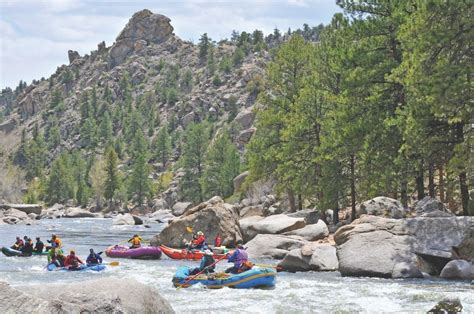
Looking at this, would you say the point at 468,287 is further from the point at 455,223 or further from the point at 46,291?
the point at 46,291

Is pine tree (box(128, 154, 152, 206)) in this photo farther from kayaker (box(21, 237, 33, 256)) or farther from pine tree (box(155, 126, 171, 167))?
kayaker (box(21, 237, 33, 256))

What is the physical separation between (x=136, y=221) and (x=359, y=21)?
40.8 m

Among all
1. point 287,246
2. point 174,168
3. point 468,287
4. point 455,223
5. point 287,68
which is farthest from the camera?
point 174,168

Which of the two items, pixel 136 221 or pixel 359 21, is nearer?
pixel 359 21

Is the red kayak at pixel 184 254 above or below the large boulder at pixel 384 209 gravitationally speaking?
below

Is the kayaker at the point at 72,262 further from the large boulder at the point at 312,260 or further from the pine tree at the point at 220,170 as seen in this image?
the pine tree at the point at 220,170

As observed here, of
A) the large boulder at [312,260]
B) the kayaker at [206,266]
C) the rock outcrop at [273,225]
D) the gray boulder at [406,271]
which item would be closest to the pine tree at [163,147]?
the rock outcrop at [273,225]

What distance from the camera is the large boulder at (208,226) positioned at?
30.2 m

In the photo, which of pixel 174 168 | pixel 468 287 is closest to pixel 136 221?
pixel 468 287

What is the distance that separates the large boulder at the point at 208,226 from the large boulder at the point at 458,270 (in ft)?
45.4

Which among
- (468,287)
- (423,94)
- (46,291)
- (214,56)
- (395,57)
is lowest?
(468,287)

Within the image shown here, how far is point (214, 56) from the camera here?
189750 mm

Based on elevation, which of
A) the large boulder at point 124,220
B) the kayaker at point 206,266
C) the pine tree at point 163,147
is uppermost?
the pine tree at point 163,147

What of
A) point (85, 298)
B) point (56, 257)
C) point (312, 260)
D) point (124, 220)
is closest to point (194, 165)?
point (124, 220)
